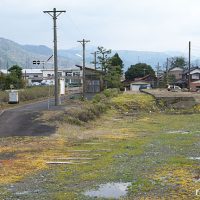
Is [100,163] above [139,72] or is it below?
below

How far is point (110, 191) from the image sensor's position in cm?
1195

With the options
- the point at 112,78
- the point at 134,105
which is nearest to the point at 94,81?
the point at 112,78

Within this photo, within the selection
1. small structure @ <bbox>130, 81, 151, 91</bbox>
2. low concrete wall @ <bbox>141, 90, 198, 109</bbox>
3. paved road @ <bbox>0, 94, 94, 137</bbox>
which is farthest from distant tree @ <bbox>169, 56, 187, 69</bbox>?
paved road @ <bbox>0, 94, 94, 137</bbox>

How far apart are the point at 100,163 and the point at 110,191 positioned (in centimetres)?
380

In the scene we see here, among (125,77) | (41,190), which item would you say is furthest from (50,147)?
(125,77)

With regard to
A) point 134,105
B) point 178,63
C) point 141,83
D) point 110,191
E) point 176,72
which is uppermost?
point 178,63

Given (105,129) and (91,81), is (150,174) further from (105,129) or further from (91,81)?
(91,81)

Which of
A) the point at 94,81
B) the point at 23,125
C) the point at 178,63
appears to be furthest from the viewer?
the point at 178,63

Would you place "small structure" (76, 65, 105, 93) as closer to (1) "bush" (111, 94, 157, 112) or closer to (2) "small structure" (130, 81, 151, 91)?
(2) "small structure" (130, 81, 151, 91)

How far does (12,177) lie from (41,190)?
208 centimetres

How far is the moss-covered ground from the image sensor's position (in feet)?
39.2

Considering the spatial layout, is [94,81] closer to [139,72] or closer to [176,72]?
[139,72]

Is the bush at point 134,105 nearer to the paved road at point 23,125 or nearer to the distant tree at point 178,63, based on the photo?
the paved road at point 23,125

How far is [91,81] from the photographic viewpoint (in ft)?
254
